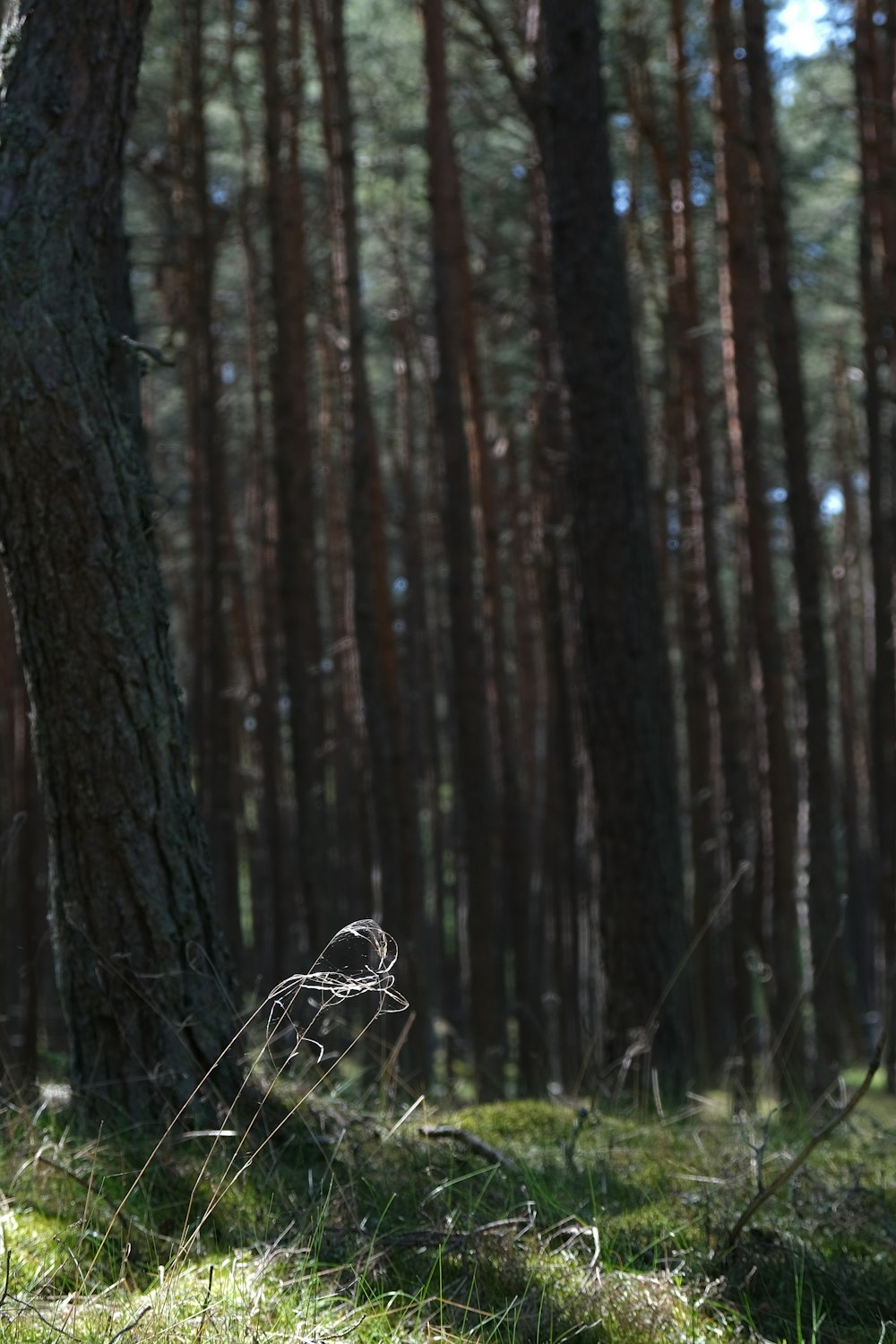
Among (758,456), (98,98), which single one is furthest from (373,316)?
(98,98)

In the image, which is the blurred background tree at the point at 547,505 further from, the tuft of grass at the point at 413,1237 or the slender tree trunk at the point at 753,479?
the tuft of grass at the point at 413,1237

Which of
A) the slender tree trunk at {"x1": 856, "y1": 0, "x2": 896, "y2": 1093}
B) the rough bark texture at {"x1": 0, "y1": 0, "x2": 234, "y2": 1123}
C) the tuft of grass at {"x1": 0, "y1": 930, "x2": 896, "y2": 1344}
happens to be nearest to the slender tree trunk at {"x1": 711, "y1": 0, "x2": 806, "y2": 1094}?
the slender tree trunk at {"x1": 856, "y1": 0, "x2": 896, "y2": 1093}

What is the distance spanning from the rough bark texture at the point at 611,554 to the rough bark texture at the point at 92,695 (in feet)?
9.22

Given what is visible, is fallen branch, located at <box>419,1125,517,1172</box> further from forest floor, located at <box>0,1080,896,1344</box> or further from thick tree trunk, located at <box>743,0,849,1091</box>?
thick tree trunk, located at <box>743,0,849,1091</box>

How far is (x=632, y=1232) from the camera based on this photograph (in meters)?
2.78

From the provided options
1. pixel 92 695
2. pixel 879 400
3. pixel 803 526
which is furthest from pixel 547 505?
pixel 92 695

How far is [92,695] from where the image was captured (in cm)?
339

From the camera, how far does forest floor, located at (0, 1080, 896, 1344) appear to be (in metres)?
2.23

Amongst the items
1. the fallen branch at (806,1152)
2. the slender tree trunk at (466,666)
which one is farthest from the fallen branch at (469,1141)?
the slender tree trunk at (466,666)

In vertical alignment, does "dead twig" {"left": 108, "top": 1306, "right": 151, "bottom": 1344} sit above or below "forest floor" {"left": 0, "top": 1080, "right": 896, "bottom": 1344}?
above

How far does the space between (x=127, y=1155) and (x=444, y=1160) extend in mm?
786

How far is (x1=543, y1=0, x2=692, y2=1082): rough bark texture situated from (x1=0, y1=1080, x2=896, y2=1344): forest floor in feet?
7.28

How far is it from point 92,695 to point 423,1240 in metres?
1.63

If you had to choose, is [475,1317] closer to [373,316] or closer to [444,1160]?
[444,1160]
